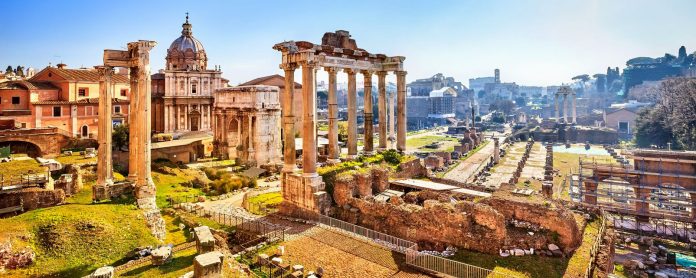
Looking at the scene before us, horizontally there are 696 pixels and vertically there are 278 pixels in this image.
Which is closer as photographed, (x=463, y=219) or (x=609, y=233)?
(x=463, y=219)

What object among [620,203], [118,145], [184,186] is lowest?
[620,203]

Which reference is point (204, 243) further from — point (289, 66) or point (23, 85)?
point (23, 85)

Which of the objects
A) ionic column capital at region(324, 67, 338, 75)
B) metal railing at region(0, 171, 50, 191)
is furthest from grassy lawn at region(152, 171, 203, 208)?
ionic column capital at region(324, 67, 338, 75)

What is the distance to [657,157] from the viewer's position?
85.6 feet

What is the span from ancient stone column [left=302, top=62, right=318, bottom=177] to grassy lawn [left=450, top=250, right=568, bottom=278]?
22.4 feet

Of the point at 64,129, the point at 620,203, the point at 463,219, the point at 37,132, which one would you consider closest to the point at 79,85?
the point at 64,129

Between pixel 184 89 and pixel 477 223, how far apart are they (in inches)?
1533

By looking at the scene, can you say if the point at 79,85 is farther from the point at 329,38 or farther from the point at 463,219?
the point at 463,219

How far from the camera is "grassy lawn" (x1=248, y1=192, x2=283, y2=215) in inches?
746

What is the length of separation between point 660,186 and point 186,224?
27.7 m

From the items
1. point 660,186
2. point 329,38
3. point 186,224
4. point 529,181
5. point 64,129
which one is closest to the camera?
point 186,224

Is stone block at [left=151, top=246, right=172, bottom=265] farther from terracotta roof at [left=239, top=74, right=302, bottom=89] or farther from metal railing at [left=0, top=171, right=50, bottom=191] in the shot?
terracotta roof at [left=239, top=74, right=302, bottom=89]

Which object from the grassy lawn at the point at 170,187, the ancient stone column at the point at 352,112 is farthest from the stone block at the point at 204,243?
the ancient stone column at the point at 352,112

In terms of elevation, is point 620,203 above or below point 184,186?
below
